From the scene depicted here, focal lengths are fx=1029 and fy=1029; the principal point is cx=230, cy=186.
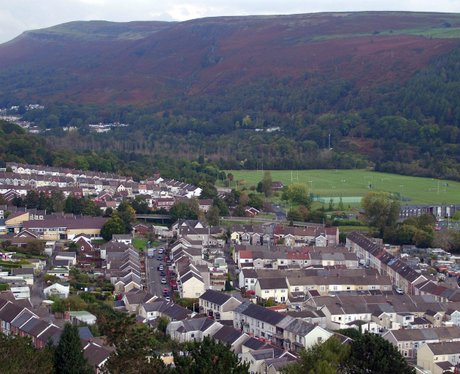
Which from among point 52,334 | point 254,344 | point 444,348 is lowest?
point 444,348

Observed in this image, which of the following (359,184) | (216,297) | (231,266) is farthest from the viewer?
(359,184)

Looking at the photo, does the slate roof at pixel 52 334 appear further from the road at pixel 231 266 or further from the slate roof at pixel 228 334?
the road at pixel 231 266

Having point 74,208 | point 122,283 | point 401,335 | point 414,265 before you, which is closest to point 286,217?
point 74,208

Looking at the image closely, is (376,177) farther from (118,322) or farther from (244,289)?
(118,322)

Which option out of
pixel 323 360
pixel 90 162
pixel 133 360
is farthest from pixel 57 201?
pixel 133 360

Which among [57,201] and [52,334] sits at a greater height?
[52,334]

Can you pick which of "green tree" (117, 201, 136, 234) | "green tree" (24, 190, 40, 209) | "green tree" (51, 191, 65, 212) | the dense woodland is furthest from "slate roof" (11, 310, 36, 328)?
the dense woodland

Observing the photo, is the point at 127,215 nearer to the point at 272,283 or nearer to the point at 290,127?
the point at 272,283
